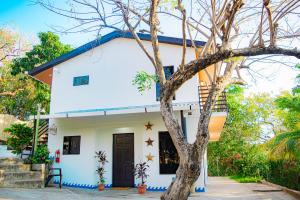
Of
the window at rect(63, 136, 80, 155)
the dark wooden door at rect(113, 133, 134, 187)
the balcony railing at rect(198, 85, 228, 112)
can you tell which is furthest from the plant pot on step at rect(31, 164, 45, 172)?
the balcony railing at rect(198, 85, 228, 112)

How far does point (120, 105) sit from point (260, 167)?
11.4m

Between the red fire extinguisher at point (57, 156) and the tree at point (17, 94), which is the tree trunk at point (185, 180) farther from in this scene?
the tree at point (17, 94)

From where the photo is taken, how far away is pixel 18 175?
11555 millimetres

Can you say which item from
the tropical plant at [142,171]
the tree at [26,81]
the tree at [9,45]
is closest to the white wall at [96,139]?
the tropical plant at [142,171]

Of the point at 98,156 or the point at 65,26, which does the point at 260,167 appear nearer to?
the point at 98,156

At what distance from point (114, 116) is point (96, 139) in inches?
56.4

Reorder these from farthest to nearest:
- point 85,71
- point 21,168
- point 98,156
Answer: point 85,71, point 98,156, point 21,168

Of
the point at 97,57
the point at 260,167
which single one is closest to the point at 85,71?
the point at 97,57

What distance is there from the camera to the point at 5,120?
66.4 ft

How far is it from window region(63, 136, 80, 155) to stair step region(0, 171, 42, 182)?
2.29m

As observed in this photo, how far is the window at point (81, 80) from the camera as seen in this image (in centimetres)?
1494

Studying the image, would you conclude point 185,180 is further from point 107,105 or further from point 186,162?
point 107,105

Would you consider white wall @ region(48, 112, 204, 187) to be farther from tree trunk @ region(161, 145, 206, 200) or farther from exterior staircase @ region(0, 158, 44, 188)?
tree trunk @ region(161, 145, 206, 200)

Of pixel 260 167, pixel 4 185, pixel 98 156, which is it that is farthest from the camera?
pixel 260 167
